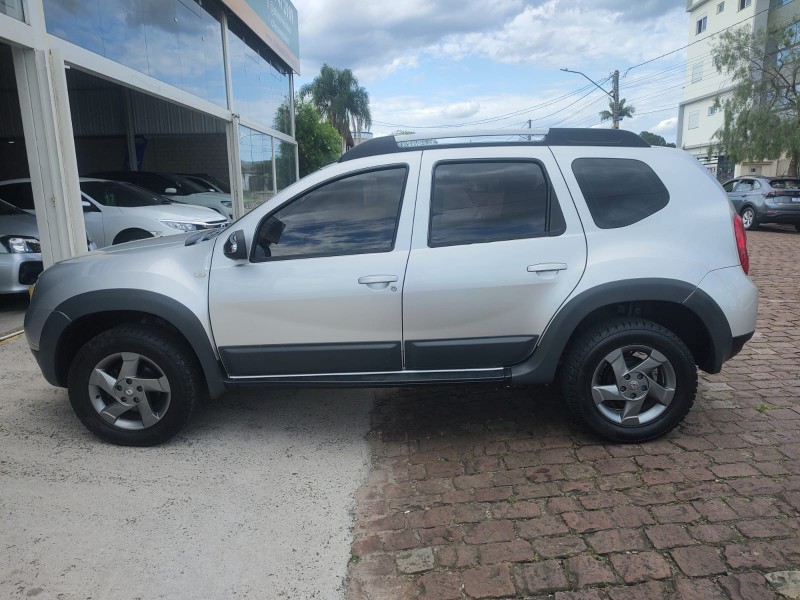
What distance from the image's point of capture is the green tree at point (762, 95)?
70.1ft

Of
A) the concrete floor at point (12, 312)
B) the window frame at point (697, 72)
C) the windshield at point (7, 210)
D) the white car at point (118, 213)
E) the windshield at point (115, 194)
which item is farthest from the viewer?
the window frame at point (697, 72)

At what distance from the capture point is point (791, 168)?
23.0 meters

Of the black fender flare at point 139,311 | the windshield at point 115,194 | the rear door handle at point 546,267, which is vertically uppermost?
the windshield at point 115,194

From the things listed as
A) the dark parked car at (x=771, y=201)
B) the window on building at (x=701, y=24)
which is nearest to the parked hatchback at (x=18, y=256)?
the dark parked car at (x=771, y=201)

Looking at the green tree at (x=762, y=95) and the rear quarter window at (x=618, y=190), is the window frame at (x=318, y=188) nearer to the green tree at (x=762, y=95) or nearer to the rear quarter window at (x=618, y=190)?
the rear quarter window at (x=618, y=190)

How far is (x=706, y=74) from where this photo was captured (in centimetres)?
4394

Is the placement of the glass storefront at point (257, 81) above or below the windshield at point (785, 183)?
above

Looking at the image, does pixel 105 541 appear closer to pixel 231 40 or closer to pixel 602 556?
pixel 602 556

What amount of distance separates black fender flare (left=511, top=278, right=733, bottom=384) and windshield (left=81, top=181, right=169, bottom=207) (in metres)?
7.83

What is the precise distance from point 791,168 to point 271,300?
2570cm

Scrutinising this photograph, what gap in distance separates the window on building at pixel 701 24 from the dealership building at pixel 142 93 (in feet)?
125

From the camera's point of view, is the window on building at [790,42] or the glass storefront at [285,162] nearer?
the glass storefront at [285,162]

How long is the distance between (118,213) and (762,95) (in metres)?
23.3

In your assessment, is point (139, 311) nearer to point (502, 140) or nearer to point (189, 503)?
point (189, 503)
